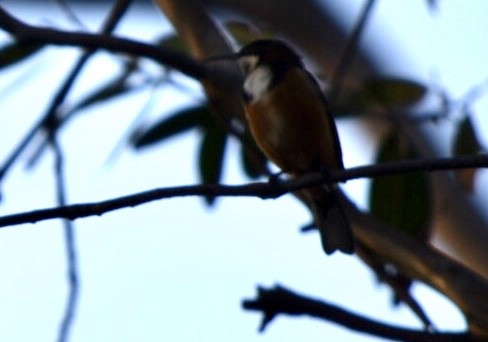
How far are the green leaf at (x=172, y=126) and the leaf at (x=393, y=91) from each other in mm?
456

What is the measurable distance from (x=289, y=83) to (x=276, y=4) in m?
1.76

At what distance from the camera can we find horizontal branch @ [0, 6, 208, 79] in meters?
2.70

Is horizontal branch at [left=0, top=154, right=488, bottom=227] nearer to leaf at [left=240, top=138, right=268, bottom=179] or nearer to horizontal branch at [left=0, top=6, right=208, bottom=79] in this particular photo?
horizontal branch at [left=0, top=6, right=208, bottom=79]

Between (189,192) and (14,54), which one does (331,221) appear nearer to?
(189,192)

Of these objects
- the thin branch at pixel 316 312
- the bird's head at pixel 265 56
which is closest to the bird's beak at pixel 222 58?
the bird's head at pixel 265 56

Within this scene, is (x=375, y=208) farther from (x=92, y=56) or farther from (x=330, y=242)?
(x=92, y=56)

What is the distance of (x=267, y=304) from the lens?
7.10 feet

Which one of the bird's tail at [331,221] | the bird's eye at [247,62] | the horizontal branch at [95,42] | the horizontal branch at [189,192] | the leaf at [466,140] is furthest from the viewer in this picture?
the bird's eye at [247,62]

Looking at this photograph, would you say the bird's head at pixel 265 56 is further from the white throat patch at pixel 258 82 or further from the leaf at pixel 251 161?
the leaf at pixel 251 161

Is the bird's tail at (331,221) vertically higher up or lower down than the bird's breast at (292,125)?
lower down

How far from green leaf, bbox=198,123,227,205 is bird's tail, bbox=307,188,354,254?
1.43ft

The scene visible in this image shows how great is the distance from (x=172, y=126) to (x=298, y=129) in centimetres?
66

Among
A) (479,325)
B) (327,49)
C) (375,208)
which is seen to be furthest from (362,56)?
(479,325)

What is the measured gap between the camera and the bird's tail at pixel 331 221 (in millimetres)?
2971
